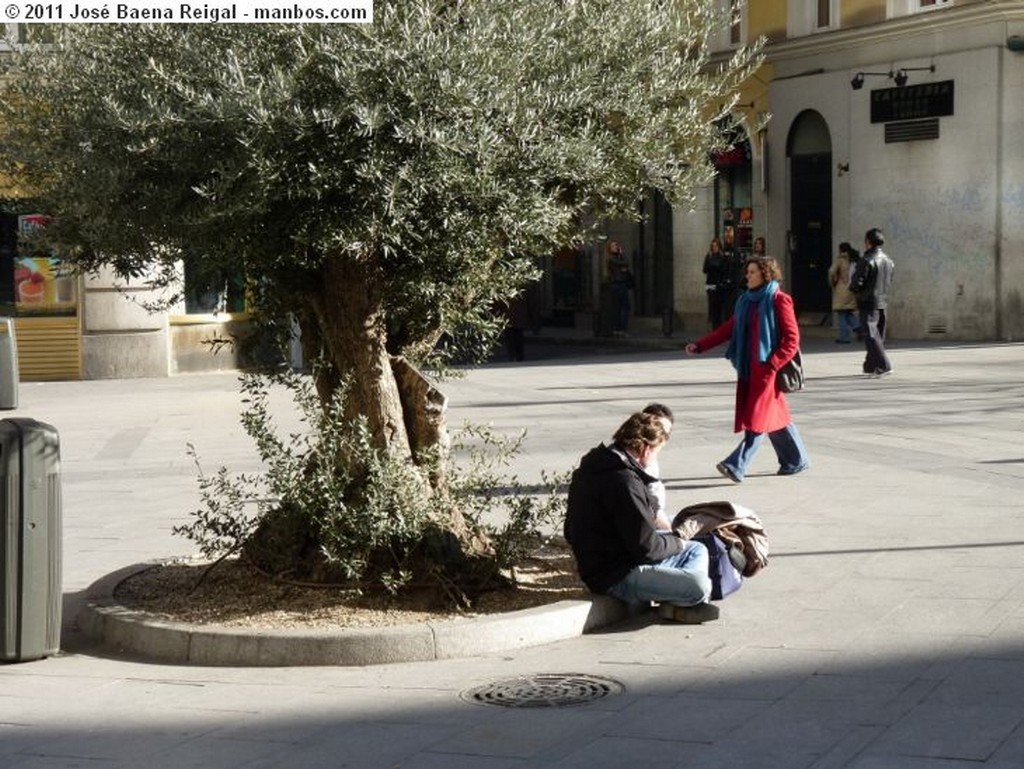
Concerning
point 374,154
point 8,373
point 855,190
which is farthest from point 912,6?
point 374,154

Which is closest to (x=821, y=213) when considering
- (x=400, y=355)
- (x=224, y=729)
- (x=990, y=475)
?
(x=990, y=475)

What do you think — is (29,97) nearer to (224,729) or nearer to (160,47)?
(160,47)

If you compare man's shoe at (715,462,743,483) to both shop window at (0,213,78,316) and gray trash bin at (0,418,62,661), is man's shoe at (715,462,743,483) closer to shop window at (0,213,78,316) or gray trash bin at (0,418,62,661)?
gray trash bin at (0,418,62,661)

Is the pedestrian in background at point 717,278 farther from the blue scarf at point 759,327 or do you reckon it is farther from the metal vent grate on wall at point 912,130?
the blue scarf at point 759,327

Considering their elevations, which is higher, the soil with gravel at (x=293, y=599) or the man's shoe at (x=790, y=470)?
the man's shoe at (x=790, y=470)

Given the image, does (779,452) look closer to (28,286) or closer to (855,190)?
(28,286)

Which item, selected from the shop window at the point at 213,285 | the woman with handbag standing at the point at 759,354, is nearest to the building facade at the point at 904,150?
the woman with handbag standing at the point at 759,354

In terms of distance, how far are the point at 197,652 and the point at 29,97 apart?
2.63m

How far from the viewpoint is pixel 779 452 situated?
40.4 ft

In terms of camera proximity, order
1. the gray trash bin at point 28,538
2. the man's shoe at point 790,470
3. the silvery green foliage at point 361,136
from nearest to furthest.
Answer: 1. the silvery green foliage at point 361,136
2. the gray trash bin at point 28,538
3. the man's shoe at point 790,470

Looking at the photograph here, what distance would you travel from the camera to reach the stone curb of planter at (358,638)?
7.27m

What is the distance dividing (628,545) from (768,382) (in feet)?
14.7

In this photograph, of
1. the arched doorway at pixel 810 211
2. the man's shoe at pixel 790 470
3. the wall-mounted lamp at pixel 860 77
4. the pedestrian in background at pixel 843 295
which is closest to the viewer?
the man's shoe at pixel 790 470

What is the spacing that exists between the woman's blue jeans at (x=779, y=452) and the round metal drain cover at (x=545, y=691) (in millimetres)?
5185
